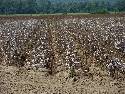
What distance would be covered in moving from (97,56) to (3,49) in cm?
663

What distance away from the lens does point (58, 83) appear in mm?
14766

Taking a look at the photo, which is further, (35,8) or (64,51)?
(35,8)

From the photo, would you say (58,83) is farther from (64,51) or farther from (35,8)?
(35,8)

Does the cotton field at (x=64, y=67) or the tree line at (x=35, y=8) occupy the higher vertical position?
the cotton field at (x=64, y=67)

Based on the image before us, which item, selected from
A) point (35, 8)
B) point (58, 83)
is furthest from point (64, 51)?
point (35, 8)

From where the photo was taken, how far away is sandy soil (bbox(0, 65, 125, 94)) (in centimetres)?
1363

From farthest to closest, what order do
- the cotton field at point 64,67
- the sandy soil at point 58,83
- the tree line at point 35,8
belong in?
the tree line at point 35,8, the cotton field at point 64,67, the sandy soil at point 58,83

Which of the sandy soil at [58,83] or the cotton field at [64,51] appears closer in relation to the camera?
the sandy soil at [58,83]

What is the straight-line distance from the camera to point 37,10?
118 meters

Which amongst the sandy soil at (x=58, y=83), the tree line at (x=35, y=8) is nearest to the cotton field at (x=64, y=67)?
the sandy soil at (x=58, y=83)

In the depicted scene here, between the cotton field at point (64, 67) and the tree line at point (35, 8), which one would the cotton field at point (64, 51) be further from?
the tree line at point (35, 8)

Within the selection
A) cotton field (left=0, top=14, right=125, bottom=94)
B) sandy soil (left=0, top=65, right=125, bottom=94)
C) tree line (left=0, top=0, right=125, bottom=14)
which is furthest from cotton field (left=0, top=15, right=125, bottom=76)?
tree line (left=0, top=0, right=125, bottom=14)

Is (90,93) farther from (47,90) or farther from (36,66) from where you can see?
(36,66)

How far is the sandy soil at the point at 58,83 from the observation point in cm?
1363
